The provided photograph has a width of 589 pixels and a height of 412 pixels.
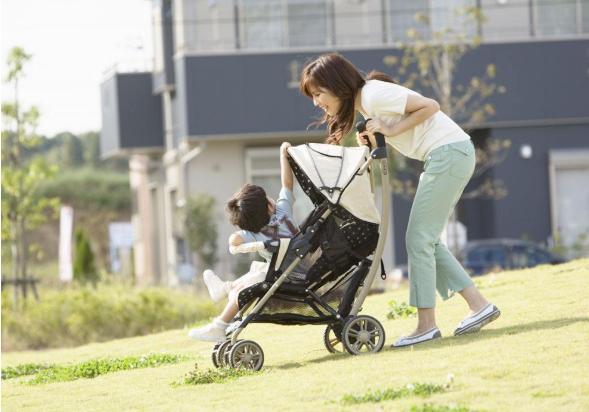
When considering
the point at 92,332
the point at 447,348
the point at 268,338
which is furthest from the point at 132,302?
the point at 447,348

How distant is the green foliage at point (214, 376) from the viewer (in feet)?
27.4

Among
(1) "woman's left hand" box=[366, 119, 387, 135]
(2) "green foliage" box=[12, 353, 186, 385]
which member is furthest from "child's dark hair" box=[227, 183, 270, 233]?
(2) "green foliage" box=[12, 353, 186, 385]

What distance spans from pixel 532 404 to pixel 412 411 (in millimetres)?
581

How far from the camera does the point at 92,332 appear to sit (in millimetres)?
19297

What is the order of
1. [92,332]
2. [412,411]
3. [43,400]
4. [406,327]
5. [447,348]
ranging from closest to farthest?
[412,411] < [447,348] < [43,400] < [406,327] < [92,332]

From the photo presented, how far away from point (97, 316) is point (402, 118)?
37.2 ft

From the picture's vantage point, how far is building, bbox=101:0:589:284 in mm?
33062

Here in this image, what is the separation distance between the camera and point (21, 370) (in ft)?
39.1

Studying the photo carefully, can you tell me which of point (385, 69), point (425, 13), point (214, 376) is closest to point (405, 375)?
point (214, 376)

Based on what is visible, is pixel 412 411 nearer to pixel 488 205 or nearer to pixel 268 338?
pixel 268 338

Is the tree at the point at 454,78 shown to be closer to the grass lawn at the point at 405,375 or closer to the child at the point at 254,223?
the grass lawn at the point at 405,375

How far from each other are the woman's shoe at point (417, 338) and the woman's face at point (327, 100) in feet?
4.92

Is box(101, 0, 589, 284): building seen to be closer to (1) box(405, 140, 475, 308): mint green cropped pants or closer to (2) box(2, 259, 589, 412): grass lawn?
(2) box(2, 259, 589, 412): grass lawn

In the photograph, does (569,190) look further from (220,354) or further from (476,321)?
(220,354)
